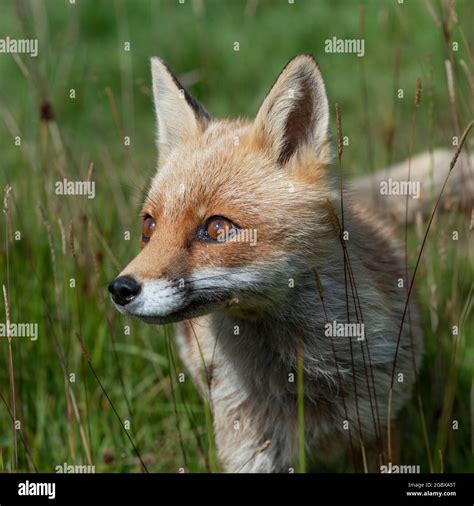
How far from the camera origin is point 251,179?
3525 mm

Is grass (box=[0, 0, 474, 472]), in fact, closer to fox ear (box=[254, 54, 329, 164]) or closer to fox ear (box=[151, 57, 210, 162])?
fox ear (box=[151, 57, 210, 162])

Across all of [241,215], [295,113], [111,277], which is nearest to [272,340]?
[241,215]

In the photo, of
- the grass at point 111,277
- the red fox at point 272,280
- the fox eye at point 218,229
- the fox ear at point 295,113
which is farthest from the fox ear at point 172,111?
the fox eye at point 218,229

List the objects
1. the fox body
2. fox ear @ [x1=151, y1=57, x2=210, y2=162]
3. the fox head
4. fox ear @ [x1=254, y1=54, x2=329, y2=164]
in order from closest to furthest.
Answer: the fox head, the fox body, fox ear @ [x1=254, y1=54, x2=329, y2=164], fox ear @ [x1=151, y1=57, x2=210, y2=162]

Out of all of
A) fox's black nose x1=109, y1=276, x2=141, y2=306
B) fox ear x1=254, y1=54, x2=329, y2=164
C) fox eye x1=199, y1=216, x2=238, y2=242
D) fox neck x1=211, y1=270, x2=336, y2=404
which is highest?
fox ear x1=254, y1=54, x2=329, y2=164

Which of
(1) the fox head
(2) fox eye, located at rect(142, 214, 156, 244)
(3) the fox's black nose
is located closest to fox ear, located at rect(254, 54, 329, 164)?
(1) the fox head

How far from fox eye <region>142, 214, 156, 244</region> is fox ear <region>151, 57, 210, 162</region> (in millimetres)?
573

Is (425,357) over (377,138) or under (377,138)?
under

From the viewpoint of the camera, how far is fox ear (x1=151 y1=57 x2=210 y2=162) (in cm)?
391

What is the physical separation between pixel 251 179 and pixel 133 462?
167cm

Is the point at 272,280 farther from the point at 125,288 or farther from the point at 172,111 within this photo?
the point at 172,111

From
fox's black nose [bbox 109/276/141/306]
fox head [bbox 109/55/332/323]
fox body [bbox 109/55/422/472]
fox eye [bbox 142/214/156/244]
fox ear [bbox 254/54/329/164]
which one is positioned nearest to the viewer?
fox's black nose [bbox 109/276/141/306]

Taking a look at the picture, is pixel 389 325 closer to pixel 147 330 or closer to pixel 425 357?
pixel 425 357

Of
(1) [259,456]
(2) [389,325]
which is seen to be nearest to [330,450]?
(1) [259,456]
